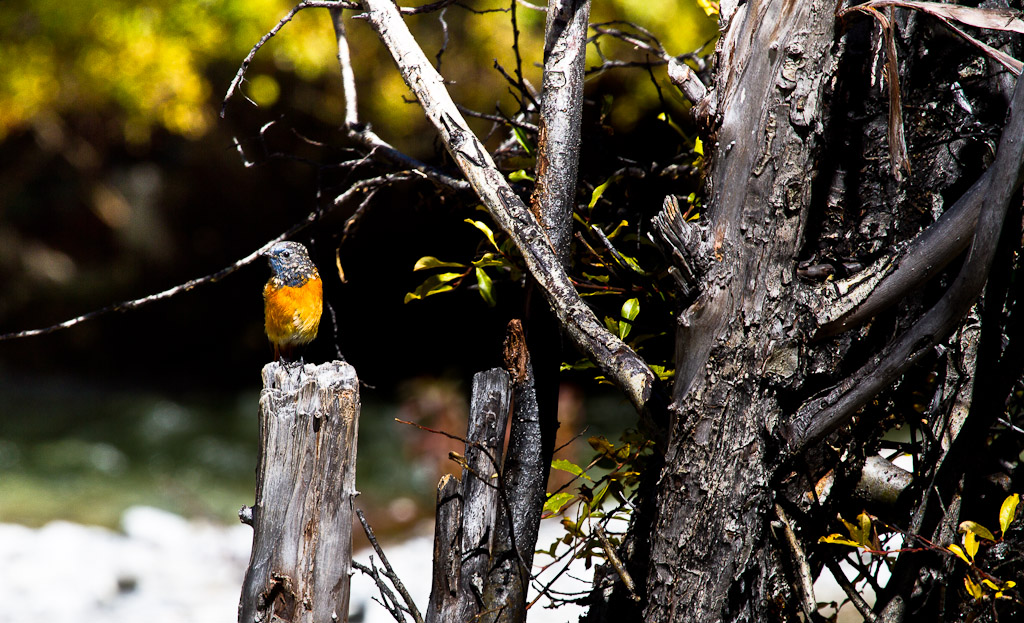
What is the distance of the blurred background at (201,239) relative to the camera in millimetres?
4621

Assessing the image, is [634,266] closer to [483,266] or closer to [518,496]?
[483,266]

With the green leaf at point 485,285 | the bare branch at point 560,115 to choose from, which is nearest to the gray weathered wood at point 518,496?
the green leaf at point 485,285

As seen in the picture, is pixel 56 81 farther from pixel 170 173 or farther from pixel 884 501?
pixel 884 501

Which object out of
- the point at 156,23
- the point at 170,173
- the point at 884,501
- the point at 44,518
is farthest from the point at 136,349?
the point at 884,501

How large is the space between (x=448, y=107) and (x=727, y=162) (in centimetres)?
54

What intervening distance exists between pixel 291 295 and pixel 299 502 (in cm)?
75

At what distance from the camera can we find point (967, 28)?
4.66 feet

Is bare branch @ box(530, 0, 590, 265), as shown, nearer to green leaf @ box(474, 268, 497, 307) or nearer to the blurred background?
green leaf @ box(474, 268, 497, 307)

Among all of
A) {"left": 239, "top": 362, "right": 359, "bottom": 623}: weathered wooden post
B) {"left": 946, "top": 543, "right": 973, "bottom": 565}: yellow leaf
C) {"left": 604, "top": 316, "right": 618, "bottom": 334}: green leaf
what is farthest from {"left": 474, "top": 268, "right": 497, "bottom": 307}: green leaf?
{"left": 946, "top": 543, "right": 973, "bottom": 565}: yellow leaf

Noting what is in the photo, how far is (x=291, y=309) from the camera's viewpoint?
2061mm

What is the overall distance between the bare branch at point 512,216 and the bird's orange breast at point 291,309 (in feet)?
2.45

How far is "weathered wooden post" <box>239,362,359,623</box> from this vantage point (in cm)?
143

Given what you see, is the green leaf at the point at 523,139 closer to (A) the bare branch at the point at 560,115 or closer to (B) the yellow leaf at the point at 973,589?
(A) the bare branch at the point at 560,115

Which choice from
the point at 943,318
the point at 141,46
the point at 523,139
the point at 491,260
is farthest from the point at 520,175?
the point at 141,46
